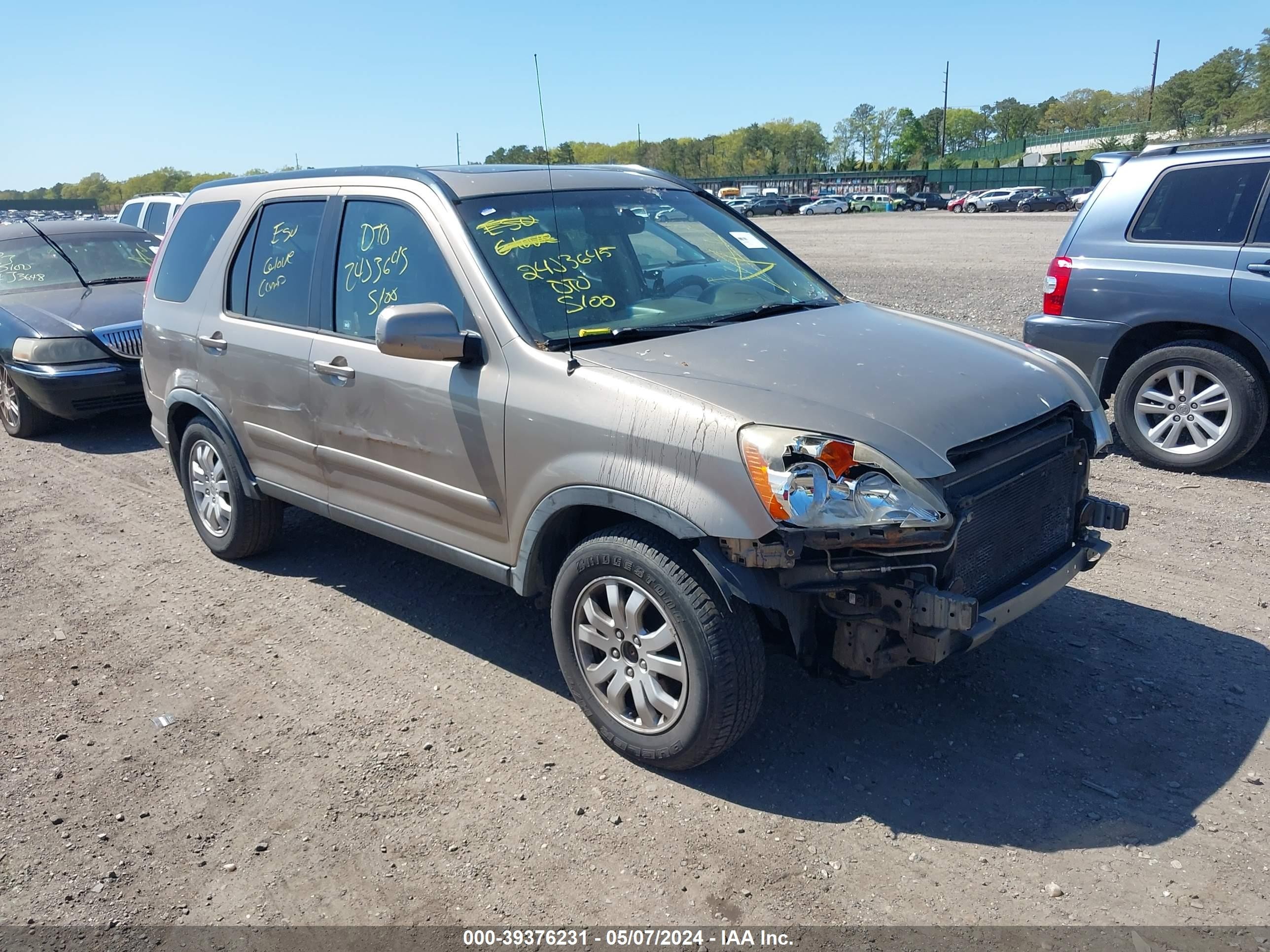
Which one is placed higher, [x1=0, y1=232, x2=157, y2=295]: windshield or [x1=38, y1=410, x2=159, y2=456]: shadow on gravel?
[x1=0, y1=232, x2=157, y2=295]: windshield

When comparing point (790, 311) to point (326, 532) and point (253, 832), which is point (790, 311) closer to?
point (253, 832)

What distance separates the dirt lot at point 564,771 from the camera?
296cm

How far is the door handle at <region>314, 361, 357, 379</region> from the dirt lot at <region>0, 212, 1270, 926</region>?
49.9 inches

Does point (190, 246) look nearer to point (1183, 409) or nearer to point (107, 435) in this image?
point (107, 435)

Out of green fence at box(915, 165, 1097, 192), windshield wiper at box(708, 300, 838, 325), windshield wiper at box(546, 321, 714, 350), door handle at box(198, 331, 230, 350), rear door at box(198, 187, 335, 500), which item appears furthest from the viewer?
green fence at box(915, 165, 1097, 192)

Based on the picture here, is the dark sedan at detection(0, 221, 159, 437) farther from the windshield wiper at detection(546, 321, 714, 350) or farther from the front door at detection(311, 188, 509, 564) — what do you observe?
the windshield wiper at detection(546, 321, 714, 350)

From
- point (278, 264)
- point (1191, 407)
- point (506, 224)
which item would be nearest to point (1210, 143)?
point (1191, 407)

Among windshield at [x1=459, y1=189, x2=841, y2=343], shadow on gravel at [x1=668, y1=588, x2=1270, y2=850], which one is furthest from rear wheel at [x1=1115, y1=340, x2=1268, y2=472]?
windshield at [x1=459, y1=189, x2=841, y2=343]

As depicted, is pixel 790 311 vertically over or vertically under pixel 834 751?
over

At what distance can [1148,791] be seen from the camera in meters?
3.29

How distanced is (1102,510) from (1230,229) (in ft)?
11.8

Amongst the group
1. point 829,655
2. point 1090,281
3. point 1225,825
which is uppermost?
point 1090,281

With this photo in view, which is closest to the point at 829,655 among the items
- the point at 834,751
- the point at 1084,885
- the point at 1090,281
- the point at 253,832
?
the point at 834,751

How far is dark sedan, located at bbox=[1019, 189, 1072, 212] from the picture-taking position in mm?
58156
